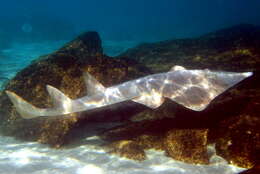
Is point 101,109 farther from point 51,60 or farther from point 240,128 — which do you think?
point 240,128

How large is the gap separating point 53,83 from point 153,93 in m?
3.68

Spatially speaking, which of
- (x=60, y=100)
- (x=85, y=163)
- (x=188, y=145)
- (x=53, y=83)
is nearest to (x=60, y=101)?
(x=60, y=100)

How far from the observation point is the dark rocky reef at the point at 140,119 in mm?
6195

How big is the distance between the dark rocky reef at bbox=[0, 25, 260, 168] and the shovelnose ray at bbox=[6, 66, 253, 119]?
906 mm

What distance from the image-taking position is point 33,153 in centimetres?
689

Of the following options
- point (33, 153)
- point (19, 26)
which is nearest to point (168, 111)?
point (33, 153)

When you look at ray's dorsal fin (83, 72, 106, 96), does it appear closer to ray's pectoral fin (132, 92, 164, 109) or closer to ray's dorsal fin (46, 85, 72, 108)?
ray's dorsal fin (46, 85, 72, 108)

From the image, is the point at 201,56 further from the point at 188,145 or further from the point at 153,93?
the point at 188,145

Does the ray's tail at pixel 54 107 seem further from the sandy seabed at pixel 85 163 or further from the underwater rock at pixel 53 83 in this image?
the sandy seabed at pixel 85 163

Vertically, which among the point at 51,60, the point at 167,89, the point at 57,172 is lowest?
the point at 57,172

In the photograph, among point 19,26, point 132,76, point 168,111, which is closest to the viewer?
point 168,111

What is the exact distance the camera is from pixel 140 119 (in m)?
7.44

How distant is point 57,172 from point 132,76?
414cm

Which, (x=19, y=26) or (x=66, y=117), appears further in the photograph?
(x=19, y=26)
